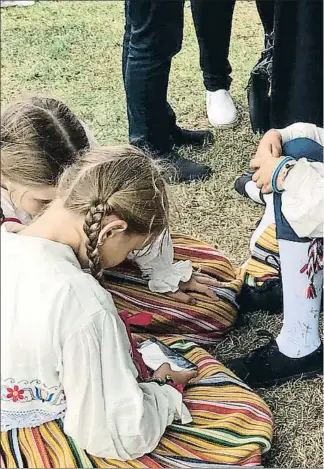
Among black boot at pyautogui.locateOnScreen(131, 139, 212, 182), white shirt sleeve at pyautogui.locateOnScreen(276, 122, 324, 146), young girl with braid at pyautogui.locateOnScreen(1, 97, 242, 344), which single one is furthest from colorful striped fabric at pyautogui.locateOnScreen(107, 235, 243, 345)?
black boot at pyautogui.locateOnScreen(131, 139, 212, 182)

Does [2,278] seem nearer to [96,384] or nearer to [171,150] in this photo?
[96,384]

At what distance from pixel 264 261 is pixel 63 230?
663 millimetres

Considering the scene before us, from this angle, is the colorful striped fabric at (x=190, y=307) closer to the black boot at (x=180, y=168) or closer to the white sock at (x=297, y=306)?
the white sock at (x=297, y=306)

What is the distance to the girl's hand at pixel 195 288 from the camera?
1435mm

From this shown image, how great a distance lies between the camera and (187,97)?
2354 mm

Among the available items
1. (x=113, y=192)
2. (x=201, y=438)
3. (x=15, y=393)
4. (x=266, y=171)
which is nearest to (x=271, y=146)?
(x=266, y=171)

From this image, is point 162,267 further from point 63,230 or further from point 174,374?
point 63,230

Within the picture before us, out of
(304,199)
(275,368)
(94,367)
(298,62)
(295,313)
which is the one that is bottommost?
(275,368)

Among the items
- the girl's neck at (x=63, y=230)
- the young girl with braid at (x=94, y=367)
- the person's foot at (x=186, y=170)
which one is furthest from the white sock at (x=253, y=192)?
the girl's neck at (x=63, y=230)

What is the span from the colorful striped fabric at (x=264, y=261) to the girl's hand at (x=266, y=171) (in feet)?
1.09

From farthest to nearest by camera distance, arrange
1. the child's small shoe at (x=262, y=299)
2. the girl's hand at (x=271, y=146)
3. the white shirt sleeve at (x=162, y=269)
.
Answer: the child's small shoe at (x=262, y=299) → the white shirt sleeve at (x=162, y=269) → the girl's hand at (x=271, y=146)

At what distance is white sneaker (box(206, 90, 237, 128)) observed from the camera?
7.17ft

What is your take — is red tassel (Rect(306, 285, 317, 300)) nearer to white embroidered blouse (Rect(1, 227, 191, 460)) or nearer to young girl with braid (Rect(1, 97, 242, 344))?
young girl with braid (Rect(1, 97, 242, 344))

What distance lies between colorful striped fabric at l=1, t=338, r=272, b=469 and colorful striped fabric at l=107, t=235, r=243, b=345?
0.40ft
